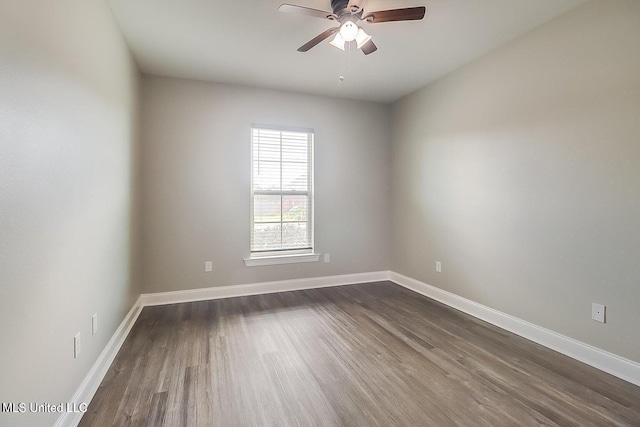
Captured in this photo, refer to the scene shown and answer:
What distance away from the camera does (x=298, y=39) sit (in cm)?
261

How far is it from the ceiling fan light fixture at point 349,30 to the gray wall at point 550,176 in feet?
5.33

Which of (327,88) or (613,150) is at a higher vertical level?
(327,88)

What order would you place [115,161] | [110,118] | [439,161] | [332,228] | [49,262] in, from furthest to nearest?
[332,228] → [439,161] → [115,161] → [110,118] → [49,262]

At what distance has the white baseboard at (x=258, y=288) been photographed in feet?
11.1

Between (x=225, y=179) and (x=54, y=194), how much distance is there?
89.2 inches

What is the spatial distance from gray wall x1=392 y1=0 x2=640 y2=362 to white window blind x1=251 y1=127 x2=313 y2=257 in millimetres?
1664

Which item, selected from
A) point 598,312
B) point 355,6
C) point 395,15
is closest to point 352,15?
point 355,6

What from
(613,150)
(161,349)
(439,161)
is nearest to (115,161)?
(161,349)

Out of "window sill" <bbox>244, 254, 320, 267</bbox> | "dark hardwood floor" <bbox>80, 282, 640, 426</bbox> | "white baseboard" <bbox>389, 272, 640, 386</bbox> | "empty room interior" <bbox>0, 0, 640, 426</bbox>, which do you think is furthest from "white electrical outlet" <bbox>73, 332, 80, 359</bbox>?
"white baseboard" <bbox>389, 272, 640, 386</bbox>

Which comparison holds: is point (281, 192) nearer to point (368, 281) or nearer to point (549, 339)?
point (368, 281)

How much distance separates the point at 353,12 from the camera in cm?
199

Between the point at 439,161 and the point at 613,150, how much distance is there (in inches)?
63.9

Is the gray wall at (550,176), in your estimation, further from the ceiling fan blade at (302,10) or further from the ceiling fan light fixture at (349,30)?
the ceiling fan blade at (302,10)

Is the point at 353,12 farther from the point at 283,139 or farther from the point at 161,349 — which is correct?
the point at 161,349
